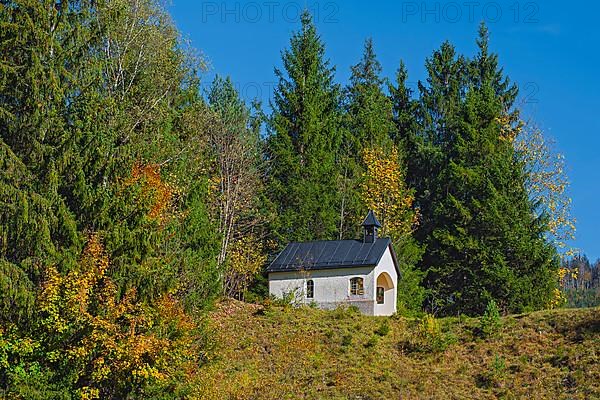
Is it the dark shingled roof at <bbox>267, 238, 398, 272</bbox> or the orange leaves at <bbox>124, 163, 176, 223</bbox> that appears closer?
the orange leaves at <bbox>124, 163, 176, 223</bbox>

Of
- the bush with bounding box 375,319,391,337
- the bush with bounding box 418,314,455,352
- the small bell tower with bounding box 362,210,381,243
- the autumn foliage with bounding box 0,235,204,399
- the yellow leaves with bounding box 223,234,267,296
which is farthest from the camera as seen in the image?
the yellow leaves with bounding box 223,234,267,296

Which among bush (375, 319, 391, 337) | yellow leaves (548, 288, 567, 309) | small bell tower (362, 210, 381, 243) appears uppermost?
small bell tower (362, 210, 381, 243)

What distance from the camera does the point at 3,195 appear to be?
20.9 metres

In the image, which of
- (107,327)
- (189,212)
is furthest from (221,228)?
(107,327)

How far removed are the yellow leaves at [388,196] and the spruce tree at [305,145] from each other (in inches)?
61.8

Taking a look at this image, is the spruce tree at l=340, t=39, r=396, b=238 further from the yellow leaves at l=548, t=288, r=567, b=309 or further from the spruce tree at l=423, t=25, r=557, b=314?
the yellow leaves at l=548, t=288, r=567, b=309

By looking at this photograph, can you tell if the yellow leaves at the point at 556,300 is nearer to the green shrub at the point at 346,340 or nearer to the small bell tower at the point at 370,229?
the small bell tower at the point at 370,229

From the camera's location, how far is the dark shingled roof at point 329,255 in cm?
3434

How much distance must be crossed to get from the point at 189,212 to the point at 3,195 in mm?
9019

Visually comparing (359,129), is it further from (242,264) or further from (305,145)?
(242,264)

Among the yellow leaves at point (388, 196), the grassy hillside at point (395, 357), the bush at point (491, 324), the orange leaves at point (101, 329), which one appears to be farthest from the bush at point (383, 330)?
the orange leaves at point (101, 329)

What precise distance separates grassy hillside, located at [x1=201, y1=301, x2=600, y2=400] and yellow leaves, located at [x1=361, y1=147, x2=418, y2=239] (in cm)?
830

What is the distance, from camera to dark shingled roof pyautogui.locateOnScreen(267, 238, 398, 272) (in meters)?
34.3

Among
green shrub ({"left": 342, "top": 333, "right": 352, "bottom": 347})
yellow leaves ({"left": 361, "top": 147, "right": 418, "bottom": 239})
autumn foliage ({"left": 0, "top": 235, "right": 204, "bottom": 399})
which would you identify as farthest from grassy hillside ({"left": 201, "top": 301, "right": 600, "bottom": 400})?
yellow leaves ({"left": 361, "top": 147, "right": 418, "bottom": 239})
